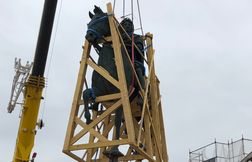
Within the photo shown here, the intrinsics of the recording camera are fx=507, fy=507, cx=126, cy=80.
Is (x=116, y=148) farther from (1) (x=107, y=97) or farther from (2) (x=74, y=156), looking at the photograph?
(1) (x=107, y=97)

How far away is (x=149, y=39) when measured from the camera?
17359mm

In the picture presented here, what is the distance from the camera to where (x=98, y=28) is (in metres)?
15.1

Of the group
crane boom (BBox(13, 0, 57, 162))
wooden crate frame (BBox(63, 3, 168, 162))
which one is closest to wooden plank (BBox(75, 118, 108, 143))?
wooden crate frame (BBox(63, 3, 168, 162))

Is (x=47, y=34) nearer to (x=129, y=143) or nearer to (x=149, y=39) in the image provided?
(x=149, y=39)

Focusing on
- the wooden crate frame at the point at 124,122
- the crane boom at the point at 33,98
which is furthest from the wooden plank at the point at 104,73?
the crane boom at the point at 33,98

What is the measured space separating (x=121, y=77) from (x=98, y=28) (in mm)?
1772

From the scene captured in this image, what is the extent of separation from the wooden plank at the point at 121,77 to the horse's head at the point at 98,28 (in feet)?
0.75

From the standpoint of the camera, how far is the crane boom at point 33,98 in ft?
74.1

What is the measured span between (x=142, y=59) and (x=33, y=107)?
9.39 m

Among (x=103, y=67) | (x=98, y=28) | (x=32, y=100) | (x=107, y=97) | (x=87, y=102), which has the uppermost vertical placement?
(x=32, y=100)

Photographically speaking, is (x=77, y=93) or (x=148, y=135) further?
(x=148, y=135)

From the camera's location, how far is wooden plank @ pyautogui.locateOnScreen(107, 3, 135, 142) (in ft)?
45.0

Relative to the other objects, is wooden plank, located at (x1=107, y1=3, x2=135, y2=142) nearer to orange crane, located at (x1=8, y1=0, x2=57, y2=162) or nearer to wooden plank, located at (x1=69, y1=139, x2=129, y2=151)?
wooden plank, located at (x1=69, y1=139, x2=129, y2=151)

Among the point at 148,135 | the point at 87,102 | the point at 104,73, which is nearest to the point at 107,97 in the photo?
the point at 87,102
